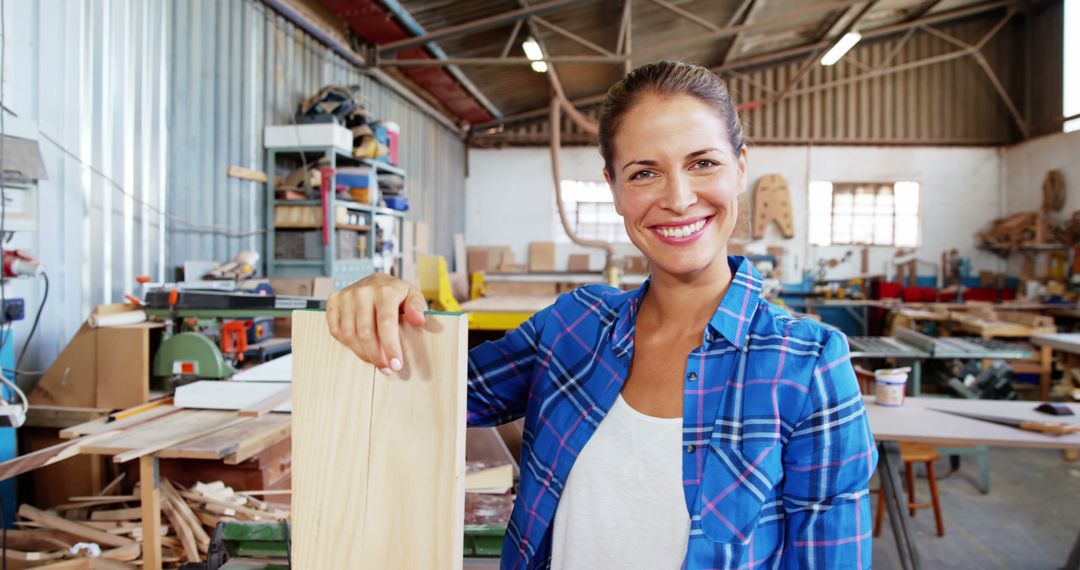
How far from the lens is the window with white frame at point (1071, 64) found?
26.6 ft

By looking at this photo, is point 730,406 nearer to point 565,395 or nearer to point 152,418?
point 565,395

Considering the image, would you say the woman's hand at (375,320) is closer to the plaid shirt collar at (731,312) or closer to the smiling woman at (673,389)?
the smiling woman at (673,389)

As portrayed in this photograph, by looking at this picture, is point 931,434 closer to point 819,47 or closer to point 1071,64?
point 819,47

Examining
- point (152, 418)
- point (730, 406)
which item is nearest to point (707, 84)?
point (730, 406)

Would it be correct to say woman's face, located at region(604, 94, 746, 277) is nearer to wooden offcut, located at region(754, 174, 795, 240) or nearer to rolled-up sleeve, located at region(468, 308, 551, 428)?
rolled-up sleeve, located at region(468, 308, 551, 428)

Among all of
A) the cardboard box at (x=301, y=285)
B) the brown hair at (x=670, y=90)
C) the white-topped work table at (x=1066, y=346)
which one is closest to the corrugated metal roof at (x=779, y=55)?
the cardboard box at (x=301, y=285)

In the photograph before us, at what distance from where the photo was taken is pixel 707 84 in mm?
911

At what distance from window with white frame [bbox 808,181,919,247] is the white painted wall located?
4.9 inches

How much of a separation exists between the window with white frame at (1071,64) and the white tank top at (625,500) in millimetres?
10029

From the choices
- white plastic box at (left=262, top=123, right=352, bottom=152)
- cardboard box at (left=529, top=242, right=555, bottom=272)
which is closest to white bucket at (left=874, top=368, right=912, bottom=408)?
white plastic box at (left=262, top=123, right=352, bottom=152)

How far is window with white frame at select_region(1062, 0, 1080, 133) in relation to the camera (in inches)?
319

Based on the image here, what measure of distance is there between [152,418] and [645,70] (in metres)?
1.92

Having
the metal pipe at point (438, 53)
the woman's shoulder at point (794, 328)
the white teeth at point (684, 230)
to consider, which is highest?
the metal pipe at point (438, 53)

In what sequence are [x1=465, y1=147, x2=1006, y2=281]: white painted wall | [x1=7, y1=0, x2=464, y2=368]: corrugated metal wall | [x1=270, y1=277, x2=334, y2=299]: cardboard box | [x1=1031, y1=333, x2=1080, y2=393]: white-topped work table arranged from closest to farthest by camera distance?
[x1=7, y1=0, x2=464, y2=368]: corrugated metal wall < [x1=1031, y1=333, x2=1080, y2=393]: white-topped work table < [x1=270, y1=277, x2=334, y2=299]: cardboard box < [x1=465, y1=147, x2=1006, y2=281]: white painted wall
